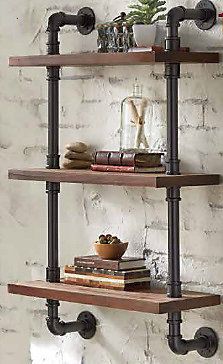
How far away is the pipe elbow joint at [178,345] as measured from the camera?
9.70 ft

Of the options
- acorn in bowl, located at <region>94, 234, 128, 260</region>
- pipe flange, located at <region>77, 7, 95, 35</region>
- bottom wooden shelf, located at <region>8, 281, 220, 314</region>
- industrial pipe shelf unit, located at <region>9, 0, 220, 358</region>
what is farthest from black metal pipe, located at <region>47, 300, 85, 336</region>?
pipe flange, located at <region>77, 7, 95, 35</region>

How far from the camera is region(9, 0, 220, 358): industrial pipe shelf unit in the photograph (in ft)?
9.33

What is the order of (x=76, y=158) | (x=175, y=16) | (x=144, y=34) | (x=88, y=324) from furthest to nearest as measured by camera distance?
(x=88, y=324) → (x=76, y=158) → (x=144, y=34) → (x=175, y=16)

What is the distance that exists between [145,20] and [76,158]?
1.56 feet

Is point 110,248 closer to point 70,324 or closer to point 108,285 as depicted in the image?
point 108,285

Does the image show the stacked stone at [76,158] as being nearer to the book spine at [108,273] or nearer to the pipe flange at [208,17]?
the book spine at [108,273]

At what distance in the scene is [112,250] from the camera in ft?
10.1

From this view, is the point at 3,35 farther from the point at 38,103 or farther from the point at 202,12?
the point at 202,12

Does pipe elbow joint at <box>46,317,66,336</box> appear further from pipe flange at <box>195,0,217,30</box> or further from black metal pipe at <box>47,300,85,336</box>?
pipe flange at <box>195,0,217,30</box>

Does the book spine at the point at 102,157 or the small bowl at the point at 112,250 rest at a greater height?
the book spine at the point at 102,157

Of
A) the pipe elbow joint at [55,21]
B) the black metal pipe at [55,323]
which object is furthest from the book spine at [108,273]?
the pipe elbow joint at [55,21]

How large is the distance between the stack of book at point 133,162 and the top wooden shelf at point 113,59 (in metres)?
0.26

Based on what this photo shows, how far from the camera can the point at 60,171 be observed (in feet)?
10.1

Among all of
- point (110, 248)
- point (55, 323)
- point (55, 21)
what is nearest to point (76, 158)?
point (110, 248)
